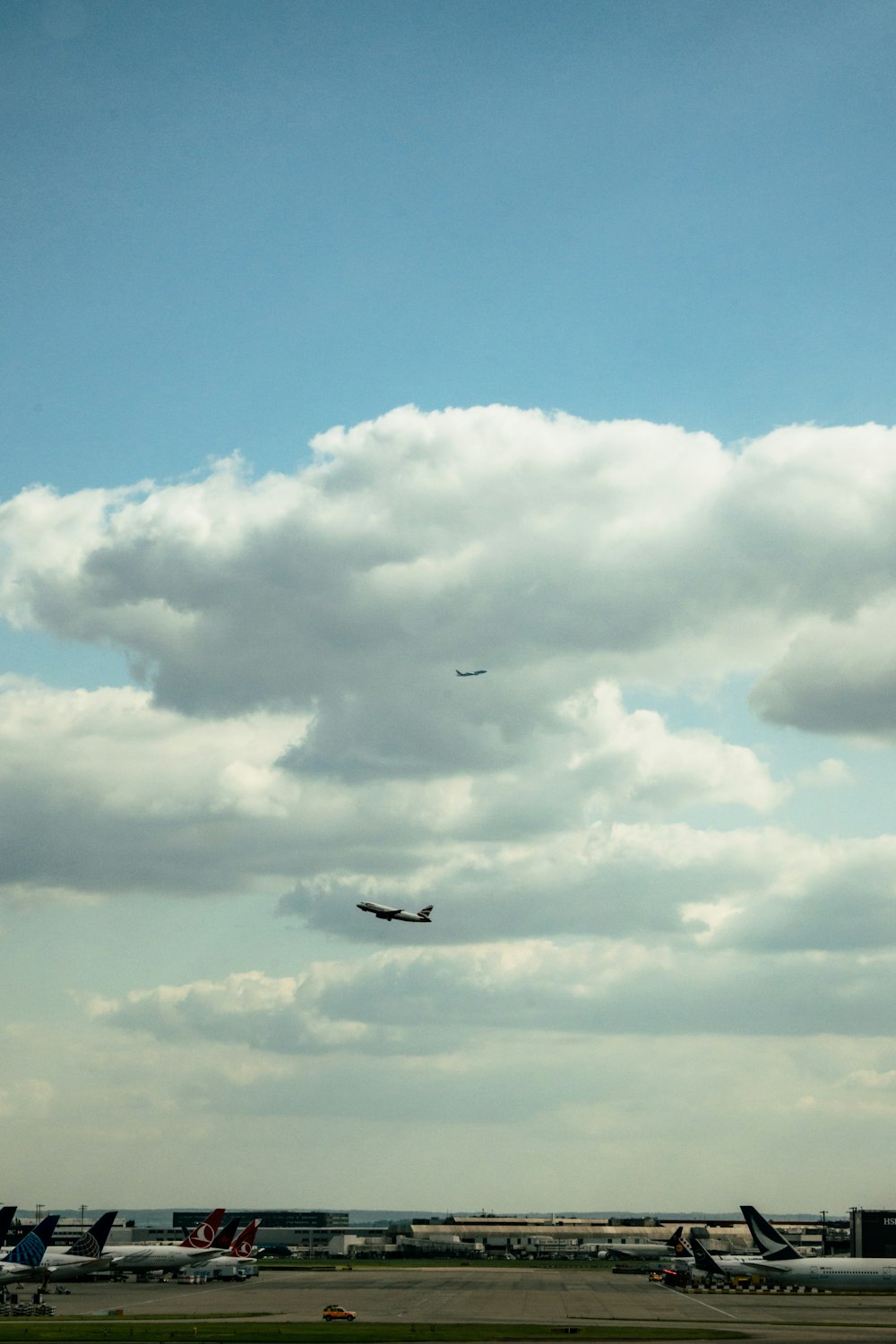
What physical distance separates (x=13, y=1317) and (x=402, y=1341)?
46.5m

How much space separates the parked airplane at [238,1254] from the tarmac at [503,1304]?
248 cm

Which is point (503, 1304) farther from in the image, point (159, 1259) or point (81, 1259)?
point (159, 1259)

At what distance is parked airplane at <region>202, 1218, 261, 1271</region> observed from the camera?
175500 millimetres

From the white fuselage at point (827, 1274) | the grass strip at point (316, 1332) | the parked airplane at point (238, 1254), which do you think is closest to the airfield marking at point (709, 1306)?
the white fuselage at point (827, 1274)

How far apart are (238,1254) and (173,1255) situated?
16.5m

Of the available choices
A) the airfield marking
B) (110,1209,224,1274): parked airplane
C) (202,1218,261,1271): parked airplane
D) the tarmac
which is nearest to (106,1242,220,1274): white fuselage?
(110,1209,224,1274): parked airplane

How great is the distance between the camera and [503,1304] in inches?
5010

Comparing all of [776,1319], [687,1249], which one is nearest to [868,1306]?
[776,1319]

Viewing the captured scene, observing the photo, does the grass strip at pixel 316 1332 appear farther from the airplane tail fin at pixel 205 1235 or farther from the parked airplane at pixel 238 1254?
the parked airplane at pixel 238 1254

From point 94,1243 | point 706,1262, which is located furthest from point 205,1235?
point 706,1262

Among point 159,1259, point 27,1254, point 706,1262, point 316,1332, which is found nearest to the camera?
point 316,1332

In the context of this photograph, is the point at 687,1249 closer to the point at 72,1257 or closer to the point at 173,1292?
the point at 173,1292

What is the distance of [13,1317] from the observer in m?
114

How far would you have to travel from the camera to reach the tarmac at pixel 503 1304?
10812 centimetres
